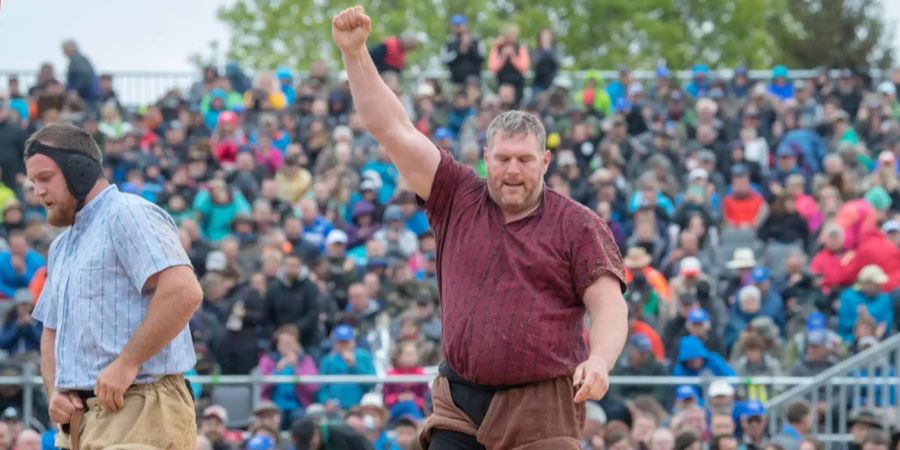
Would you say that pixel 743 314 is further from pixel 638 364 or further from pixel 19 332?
pixel 19 332

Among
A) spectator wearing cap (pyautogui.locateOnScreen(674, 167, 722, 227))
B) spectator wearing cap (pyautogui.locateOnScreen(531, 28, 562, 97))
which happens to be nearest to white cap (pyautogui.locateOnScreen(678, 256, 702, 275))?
spectator wearing cap (pyautogui.locateOnScreen(674, 167, 722, 227))

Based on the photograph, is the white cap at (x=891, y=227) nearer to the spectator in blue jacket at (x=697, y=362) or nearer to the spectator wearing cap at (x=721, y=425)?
the spectator in blue jacket at (x=697, y=362)

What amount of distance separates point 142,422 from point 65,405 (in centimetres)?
31

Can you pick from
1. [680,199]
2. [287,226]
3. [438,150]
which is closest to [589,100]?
[680,199]

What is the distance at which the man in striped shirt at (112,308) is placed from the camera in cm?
621

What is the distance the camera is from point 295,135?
20.6m

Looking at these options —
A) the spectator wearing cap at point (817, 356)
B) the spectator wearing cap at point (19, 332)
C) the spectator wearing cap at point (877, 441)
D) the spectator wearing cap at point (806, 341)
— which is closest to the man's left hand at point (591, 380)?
the spectator wearing cap at point (877, 441)

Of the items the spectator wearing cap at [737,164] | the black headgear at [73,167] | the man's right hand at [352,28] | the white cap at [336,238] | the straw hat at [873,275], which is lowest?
the straw hat at [873,275]

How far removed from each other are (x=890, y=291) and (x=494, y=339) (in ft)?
34.0

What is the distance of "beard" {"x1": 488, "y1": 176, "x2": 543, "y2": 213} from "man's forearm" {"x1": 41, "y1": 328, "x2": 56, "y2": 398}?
70.8 inches

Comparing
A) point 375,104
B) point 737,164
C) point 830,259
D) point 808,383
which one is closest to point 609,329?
point 375,104

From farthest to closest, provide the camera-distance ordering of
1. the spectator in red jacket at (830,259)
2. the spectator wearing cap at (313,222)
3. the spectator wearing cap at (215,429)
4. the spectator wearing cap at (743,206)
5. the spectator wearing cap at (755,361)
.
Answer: the spectator wearing cap at (743,206), the spectator wearing cap at (313,222), the spectator in red jacket at (830,259), the spectator wearing cap at (755,361), the spectator wearing cap at (215,429)

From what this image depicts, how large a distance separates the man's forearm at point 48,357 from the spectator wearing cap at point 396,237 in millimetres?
10140

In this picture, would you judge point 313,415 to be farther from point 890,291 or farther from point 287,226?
point 890,291
